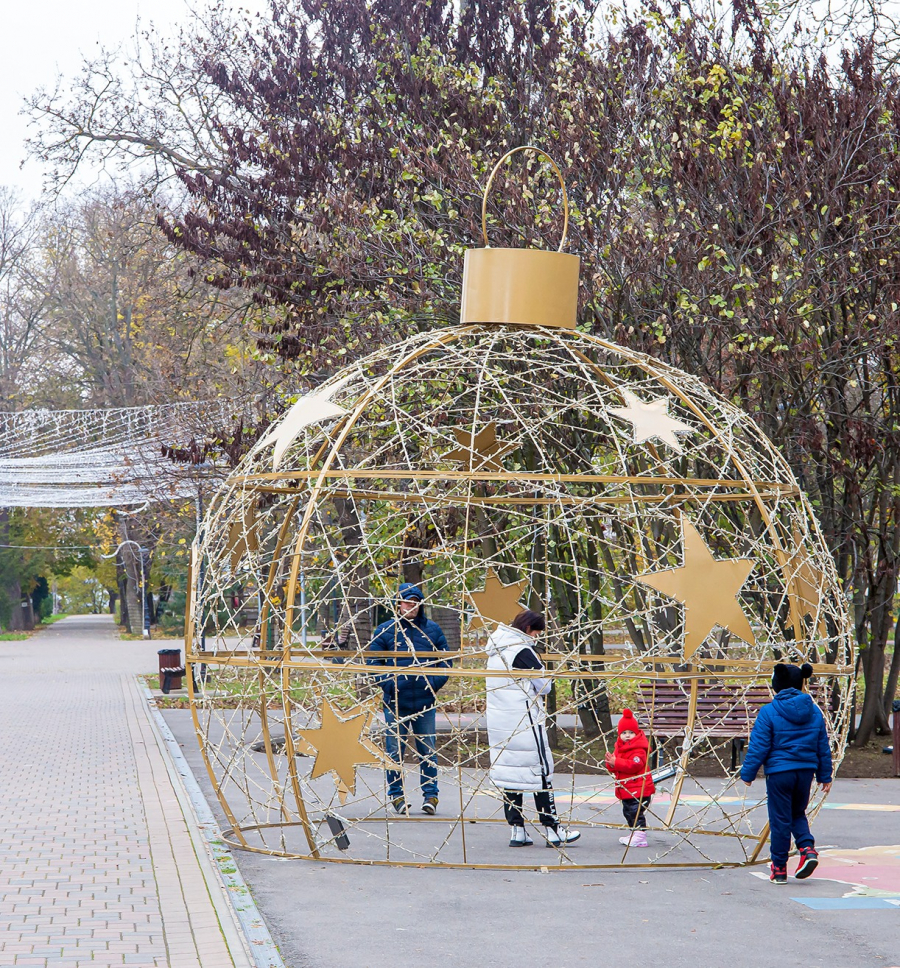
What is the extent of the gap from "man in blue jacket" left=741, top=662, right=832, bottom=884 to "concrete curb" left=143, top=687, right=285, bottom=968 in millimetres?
2601

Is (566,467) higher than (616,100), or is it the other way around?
(616,100)

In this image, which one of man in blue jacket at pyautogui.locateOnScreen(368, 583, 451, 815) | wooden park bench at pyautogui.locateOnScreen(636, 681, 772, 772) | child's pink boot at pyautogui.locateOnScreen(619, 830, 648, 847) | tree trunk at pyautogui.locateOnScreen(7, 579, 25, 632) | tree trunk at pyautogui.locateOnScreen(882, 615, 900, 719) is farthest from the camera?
tree trunk at pyautogui.locateOnScreen(7, 579, 25, 632)

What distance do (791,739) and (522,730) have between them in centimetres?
146

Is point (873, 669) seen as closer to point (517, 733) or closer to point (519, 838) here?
point (519, 838)

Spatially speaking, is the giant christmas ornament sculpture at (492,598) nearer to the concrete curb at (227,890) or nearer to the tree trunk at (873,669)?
the concrete curb at (227,890)

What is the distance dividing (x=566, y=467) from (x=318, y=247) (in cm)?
333

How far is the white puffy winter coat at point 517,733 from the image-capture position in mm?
7035

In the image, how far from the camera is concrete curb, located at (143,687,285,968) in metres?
5.11

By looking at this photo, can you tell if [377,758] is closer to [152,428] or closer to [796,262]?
[796,262]

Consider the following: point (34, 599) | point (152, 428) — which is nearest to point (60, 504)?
point (152, 428)

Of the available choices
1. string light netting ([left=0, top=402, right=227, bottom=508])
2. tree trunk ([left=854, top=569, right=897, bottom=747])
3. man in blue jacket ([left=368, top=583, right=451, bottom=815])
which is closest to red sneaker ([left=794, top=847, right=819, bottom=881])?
man in blue jacket ([left=368, top=583, right=451, bottom=815])

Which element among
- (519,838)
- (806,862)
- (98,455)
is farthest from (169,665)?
(806,862)

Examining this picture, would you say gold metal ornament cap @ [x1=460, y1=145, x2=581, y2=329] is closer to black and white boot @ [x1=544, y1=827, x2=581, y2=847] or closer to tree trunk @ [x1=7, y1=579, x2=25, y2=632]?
black and white boot @ [x1=544, y1=827, x2=581, y2=847]

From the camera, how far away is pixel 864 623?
40.9ft
